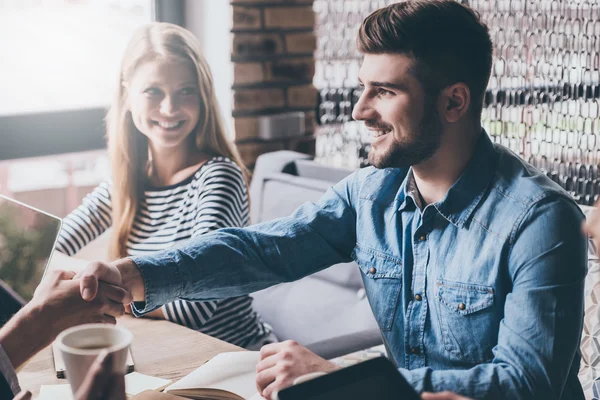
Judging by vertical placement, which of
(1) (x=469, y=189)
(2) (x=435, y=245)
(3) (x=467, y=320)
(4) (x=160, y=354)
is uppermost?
(1) (x=469, y=189)

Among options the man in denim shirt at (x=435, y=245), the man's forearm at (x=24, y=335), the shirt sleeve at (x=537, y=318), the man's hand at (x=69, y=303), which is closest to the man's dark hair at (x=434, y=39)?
the man in denim shirt at (x=435, y=245)

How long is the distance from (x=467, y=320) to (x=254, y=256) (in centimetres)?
44

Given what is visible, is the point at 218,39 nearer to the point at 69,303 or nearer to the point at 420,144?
the point at 420,144

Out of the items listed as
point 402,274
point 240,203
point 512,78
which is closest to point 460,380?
point 402,274

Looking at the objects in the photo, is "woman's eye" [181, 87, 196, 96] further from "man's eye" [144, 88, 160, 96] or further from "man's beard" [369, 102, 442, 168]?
"man's beard" [369, 102, 442, 168]

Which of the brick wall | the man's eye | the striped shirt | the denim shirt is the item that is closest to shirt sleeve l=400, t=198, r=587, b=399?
the denim shirt

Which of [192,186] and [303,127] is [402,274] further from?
[303,127]

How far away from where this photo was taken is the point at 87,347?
84cm

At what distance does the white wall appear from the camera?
295cm

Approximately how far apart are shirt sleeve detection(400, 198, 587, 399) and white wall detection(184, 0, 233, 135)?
75.4 inches

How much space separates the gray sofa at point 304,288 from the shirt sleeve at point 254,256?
377 millimetres

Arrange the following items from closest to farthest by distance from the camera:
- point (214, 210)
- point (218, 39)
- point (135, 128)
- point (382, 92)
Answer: point (382, 92), point (214, 210), point (135, 128), point (218, 39)

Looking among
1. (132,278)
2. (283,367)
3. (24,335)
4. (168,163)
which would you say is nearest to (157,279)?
(132,278)

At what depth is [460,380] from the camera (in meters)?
1.11
